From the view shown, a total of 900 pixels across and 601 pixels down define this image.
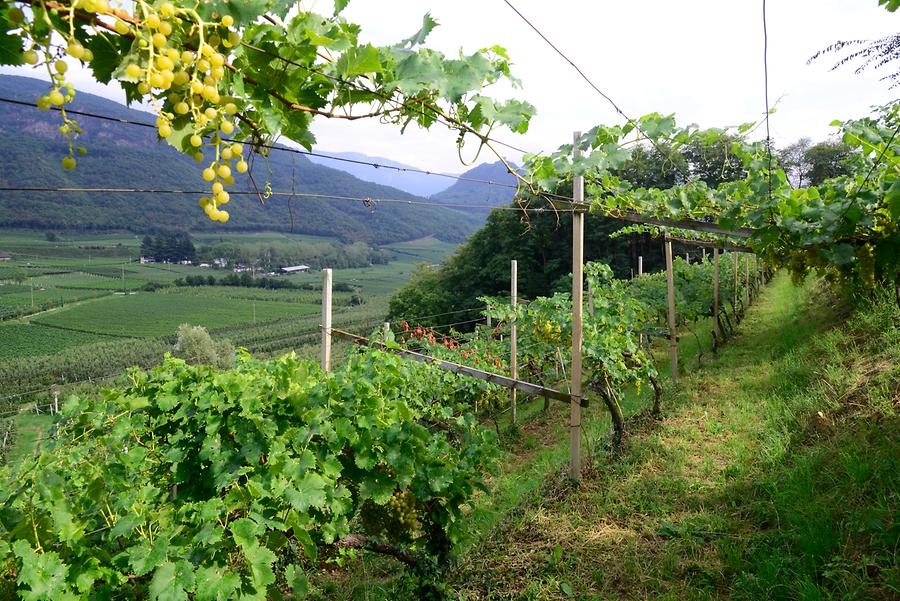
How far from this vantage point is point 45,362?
3434cm

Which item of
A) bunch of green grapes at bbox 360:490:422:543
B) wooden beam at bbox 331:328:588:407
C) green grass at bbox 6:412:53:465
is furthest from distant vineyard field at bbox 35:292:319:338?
bunch of green grapes at bbox 360:490:422:543

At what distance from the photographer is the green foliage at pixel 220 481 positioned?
1.64 metres

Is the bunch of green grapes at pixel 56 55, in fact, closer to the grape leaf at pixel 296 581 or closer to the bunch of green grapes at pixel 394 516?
the grape leaf at pixel 296 581

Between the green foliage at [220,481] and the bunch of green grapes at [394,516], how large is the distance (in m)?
0.06

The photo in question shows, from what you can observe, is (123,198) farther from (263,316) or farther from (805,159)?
(805,159)

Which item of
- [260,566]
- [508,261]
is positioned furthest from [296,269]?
[260,566]

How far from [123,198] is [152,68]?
81.8 metres

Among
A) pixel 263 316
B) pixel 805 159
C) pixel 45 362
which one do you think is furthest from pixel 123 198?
pixel 805 159

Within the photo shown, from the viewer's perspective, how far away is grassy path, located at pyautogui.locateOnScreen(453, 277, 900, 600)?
98.7 inches

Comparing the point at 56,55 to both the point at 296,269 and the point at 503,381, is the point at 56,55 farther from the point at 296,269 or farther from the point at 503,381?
the point at 296,269

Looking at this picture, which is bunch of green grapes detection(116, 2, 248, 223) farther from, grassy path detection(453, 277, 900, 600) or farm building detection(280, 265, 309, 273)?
farm building detection(280, 265, 309, 273)

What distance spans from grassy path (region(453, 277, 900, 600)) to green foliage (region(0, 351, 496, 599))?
0.90m

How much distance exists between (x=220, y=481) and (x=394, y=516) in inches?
32.7

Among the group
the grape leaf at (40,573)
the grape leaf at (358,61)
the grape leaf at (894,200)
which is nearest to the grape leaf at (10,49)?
the grape leaf at (358,61)
